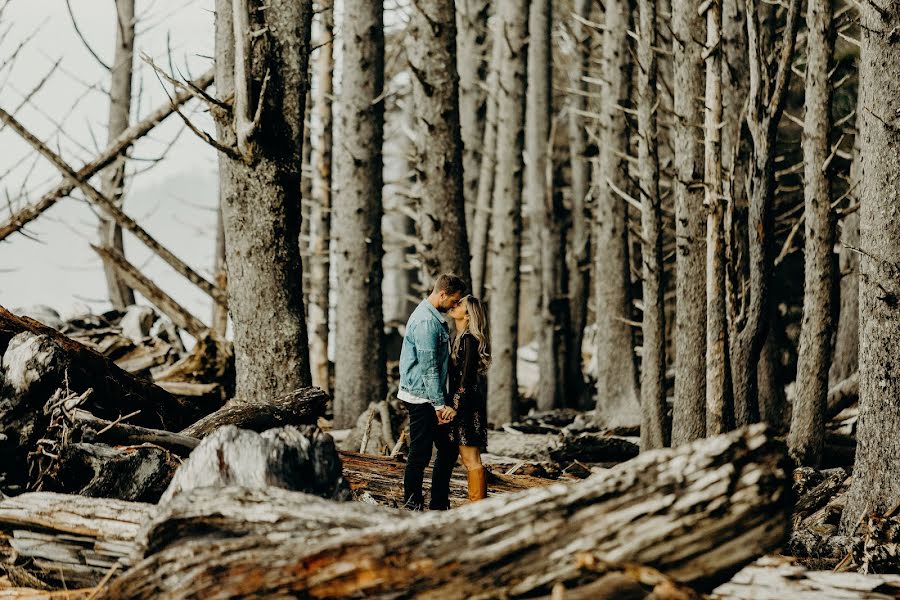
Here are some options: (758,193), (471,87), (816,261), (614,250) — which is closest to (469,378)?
(758,193)

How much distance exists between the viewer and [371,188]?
1277cm

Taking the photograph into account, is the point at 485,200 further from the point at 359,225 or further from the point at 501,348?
Result: the point at 359,225

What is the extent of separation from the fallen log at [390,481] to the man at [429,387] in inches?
11.5

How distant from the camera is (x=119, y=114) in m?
14.9

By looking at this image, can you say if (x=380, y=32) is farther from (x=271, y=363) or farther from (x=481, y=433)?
(x=481, y=433)

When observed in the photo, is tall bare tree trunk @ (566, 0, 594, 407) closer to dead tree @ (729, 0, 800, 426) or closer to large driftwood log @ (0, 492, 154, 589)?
dead tree @ (729, 0, 800, 426)

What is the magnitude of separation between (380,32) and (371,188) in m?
2.05

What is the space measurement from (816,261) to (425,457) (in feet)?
14.3

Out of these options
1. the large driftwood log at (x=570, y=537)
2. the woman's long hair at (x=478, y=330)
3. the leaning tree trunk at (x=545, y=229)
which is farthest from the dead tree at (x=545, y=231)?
the large driftwood log at (x=570, y=537)

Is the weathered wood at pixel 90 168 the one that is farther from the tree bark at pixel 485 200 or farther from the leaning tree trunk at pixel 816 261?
the tree bark at pixel 485 200

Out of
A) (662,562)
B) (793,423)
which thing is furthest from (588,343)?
(662,562)

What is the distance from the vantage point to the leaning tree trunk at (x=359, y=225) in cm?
1263

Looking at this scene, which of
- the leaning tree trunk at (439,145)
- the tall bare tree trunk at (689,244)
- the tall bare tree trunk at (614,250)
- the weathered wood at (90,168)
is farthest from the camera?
the tall bare tree trunk at (614,250)

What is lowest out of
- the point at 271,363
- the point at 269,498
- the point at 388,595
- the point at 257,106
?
the point at 388,595
